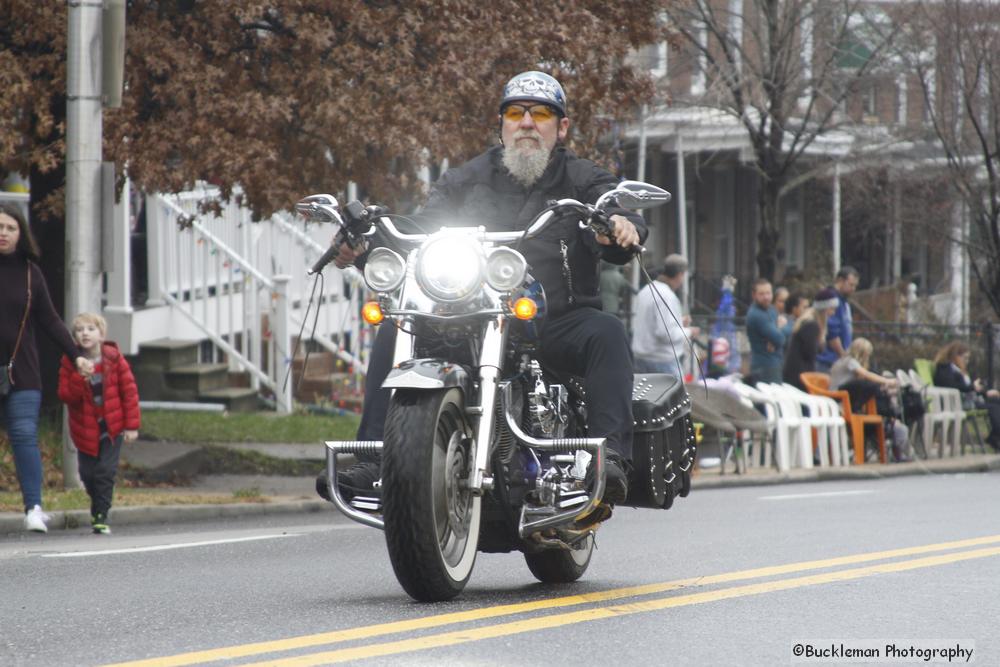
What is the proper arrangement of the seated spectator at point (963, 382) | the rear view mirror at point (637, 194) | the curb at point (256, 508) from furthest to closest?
the seated spectator at point (963, 382)
the curb at point (256, 508)
the rear view mirror at point (637, 194)

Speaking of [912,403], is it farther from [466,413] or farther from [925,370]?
[466,413]

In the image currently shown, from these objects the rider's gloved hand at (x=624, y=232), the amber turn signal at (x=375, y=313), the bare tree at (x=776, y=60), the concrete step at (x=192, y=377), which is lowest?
the concrete step at (x=192, y=377)

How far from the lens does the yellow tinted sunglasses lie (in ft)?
23.5

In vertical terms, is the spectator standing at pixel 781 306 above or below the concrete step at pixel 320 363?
above

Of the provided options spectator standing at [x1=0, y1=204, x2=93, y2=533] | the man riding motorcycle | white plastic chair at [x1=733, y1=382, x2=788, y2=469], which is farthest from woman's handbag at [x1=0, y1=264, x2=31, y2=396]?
white plastic chair at [x1=733, y1=382, x2=788, y2=469]

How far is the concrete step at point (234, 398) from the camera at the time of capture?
Answer: 1953cm

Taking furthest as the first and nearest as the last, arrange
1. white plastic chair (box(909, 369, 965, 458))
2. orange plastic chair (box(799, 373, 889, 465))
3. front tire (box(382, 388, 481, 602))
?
white plastic chair (box(909, 369, 965, 458)), orange plastic chair (box(799, 373, 889, 465)), front tire (box(382, 388, 481, 602))

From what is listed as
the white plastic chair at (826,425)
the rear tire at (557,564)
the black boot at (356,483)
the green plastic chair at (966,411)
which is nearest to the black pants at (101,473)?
the rear tire at (557,564)

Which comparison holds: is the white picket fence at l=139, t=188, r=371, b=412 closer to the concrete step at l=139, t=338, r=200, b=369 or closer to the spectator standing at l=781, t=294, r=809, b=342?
the concrete step at l=139, t=338, r=200, b=369

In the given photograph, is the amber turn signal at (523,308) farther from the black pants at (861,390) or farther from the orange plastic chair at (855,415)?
the black pants at (861,390)

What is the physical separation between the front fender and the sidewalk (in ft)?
17.3

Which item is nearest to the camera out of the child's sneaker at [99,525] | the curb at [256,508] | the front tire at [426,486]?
the front tire at [426,486]

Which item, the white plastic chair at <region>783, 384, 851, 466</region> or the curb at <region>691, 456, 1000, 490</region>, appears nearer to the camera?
the curb at <region>691, 456, 1000, 490</region>

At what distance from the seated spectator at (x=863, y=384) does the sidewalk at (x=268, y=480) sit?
551 mm
